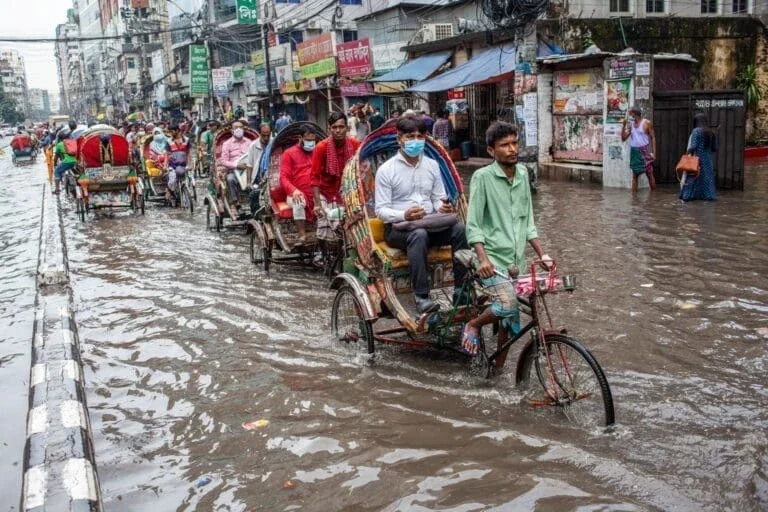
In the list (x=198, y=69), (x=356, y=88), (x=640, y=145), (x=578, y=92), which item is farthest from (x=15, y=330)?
(x=198, y=69)

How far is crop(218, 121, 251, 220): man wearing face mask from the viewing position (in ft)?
40.2

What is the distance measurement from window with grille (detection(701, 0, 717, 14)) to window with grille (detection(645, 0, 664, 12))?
1.37 metres

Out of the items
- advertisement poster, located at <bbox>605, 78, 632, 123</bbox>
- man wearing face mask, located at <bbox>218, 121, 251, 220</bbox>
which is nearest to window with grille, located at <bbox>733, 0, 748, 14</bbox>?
advertisement poster, located at <bbox>605, 78, 632, 123</bbox>

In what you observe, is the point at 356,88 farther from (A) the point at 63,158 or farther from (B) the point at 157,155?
(A) the point at 63,158

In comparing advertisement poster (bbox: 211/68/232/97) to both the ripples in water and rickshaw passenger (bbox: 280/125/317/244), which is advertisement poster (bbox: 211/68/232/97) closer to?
rickshaw passenger (bbox: 280/125/317/244)

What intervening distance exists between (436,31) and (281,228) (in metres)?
16.7

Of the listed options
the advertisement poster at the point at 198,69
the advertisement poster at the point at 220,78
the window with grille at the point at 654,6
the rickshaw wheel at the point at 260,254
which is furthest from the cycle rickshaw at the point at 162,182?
the advertisement poster at the point at 220,78

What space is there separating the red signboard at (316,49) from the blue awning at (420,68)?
614cm

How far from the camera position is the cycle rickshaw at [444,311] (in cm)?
448

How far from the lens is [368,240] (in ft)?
19.2

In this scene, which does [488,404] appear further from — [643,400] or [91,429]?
[91,429]

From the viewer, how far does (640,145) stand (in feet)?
45.6

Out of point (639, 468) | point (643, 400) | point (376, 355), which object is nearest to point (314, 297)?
point (376, 355)

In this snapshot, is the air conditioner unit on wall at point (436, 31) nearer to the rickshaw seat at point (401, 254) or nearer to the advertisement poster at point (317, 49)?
the advertisement poster at point (317, 49)
